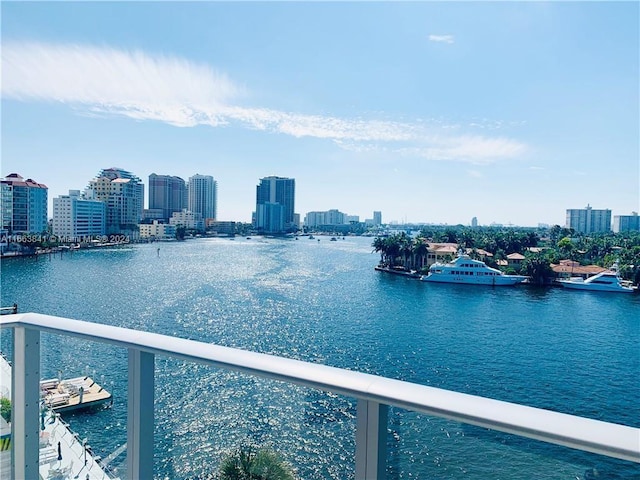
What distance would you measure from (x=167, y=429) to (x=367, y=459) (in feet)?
1.23

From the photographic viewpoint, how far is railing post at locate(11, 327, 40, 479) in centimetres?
73

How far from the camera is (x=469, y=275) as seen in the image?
20.9 metres

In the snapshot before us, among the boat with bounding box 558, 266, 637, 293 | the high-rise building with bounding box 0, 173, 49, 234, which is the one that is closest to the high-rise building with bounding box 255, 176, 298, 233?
the high-rise building with bounding box 0, 173, 49, 234

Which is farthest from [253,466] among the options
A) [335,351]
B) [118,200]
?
[118,200]

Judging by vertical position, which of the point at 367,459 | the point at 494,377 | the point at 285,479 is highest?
the point at 367,459

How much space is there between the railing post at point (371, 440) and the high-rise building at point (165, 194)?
6153 centimetres

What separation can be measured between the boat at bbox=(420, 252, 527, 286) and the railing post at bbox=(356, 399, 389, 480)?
21402mm

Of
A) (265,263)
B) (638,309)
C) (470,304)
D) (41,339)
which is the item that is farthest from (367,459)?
(265,263)

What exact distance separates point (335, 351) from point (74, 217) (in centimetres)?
3314

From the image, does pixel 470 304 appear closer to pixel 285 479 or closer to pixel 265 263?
pixel 265 263

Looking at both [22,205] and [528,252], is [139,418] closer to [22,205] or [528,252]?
[528,252]

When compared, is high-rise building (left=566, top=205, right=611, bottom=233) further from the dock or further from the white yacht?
the dock

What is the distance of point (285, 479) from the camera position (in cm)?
63

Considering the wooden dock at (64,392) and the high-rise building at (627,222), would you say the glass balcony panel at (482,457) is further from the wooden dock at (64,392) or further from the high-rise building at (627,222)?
the high-rise building at (627,222)
